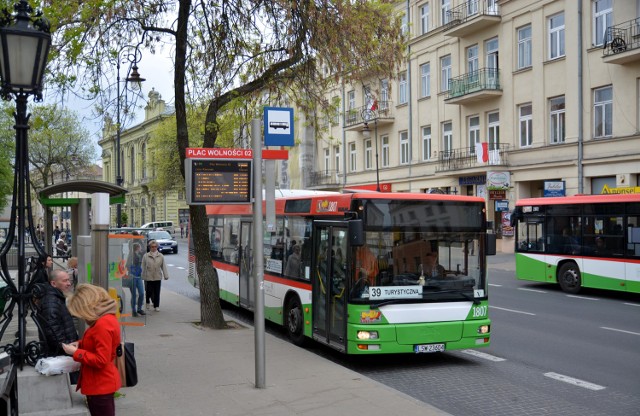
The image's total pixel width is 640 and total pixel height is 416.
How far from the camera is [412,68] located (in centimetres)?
4012

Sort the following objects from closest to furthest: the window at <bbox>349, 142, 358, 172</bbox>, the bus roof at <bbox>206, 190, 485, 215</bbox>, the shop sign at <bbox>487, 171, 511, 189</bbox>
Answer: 1. the bus roof at <bbox>206, 190, 485, 215</bbox>
2. the shop sign at <bbox>487, 171, 511, 189</bbox>
3. the window at <bbox>349, 142, 358, 172</bbox>

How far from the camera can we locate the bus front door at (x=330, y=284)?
999 cm

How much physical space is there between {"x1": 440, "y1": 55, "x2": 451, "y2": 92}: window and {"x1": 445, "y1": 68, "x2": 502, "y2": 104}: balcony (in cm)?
154

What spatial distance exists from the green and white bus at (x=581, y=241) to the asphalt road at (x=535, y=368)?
86.4 inches

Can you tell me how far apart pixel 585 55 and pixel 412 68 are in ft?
43.1

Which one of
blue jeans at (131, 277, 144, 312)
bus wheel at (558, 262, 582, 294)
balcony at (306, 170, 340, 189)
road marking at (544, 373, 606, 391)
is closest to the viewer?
road marking at (544, 373, 606, 391)

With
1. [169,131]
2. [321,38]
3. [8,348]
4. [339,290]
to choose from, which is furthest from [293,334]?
[169,131]

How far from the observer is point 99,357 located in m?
4.83

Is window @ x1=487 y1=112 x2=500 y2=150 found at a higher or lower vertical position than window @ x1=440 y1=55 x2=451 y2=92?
lower

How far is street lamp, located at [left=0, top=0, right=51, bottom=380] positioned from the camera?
543 centimetres

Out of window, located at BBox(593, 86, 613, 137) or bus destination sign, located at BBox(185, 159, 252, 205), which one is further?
window, located at BBox(593, 86, 613, 137)

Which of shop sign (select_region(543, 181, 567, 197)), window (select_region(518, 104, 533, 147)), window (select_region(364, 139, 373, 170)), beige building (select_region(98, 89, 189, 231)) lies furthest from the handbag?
beige building (select_region(98, 89, 189, 231))

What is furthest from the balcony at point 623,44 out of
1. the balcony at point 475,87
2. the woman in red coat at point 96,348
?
the woman in red coat at point 96,348

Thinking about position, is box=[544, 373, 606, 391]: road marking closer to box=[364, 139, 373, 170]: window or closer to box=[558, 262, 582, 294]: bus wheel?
box=[558, 262, 582, 294]: bus wheel
